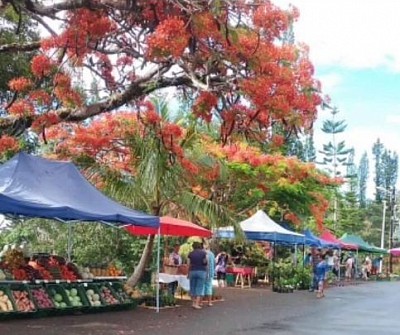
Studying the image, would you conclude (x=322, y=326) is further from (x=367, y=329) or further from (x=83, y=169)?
(x=83, y=169)

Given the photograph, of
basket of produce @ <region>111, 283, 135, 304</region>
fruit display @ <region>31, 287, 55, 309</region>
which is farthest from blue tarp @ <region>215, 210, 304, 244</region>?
fruit display @ <region>31, 287, 55, 309</region>

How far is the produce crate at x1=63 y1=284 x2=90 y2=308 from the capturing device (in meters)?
15.0

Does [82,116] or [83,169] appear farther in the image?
[83,169]

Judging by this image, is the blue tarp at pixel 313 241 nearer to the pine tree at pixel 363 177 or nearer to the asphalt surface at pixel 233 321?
the asphalt surface at pixel 233 321

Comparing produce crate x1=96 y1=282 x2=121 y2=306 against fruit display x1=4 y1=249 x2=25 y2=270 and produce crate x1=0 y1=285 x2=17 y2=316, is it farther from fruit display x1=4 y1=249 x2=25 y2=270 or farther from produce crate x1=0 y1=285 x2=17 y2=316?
produce crate x1=0 y1=285 x2=17 y2=316

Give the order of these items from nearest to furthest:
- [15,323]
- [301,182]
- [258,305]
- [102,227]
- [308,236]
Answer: [15,323]
[258,305]
[102,227]
[301,182]
[308,236]

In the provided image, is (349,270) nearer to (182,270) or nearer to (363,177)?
(182,270)

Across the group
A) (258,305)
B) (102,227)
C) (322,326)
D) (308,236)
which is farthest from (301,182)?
(322,326)

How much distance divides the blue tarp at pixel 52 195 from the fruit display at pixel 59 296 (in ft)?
5.08

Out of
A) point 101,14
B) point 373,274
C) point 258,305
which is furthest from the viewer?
point 373,274

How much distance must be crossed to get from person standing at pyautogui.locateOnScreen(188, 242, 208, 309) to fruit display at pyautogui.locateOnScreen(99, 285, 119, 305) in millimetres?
2751

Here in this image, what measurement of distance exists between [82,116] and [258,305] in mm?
9128

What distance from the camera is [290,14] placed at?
1214 cm

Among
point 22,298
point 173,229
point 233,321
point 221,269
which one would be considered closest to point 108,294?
point 173,229
